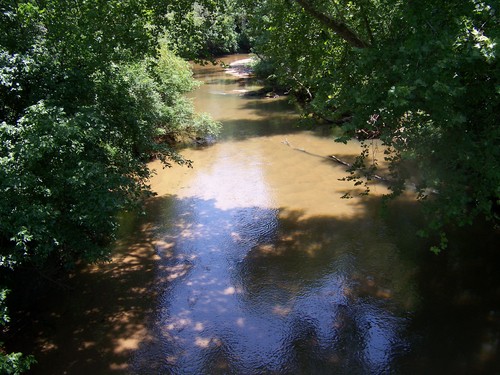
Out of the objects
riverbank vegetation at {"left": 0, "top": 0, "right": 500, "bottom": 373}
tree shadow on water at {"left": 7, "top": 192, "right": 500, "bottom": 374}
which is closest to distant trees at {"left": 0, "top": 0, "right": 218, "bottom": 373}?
riverbank vegetation at {"left": 0, "top": 0, "right": 500, "bottom": 373}

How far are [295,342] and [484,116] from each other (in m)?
4.97

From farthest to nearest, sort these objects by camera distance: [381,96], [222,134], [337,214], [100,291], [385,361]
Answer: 1. [222,134]
2. [337,214]
3. [100,291]
4. [385,361]
5. [381,96]

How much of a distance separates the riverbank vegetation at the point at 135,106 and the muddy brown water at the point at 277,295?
5.02 ft

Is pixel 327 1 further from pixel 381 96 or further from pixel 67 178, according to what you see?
pixel 67 178

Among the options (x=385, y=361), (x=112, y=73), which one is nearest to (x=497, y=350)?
(x=385, y=361)

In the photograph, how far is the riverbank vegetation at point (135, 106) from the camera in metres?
5.31

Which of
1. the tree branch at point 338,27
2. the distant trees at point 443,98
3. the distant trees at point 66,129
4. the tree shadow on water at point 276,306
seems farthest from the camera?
the tree branch at point 338,27

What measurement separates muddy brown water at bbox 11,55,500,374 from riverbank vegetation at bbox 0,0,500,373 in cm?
153

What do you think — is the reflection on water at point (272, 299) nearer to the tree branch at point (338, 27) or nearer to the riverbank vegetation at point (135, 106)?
the riverbank vegetation at point (135, 106)

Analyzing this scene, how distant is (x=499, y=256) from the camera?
32.2ft

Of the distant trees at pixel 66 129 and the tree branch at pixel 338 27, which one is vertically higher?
the tree branch at pixel 338 27

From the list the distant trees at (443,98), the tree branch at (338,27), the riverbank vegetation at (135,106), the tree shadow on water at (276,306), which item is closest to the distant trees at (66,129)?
the riverbank vegetation at (135,106)

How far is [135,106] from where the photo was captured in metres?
9.12

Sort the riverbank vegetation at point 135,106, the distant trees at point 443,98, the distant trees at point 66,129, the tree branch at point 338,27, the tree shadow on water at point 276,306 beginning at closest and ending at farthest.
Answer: the distant trees at point 443,98, the riverbank vegetation at point 135,106, the distant trees at point 66,129, the tree shadow on water at point 276,306, the tree branch at point 338,27
